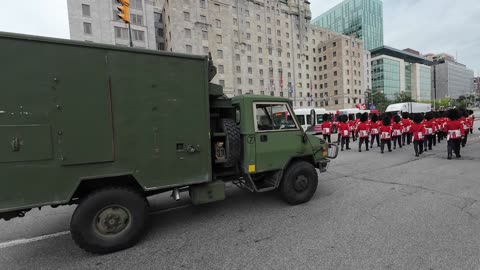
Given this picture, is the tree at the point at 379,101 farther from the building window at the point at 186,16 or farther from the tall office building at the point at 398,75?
the building window at the point at 186,16

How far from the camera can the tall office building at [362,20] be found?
9669 cm

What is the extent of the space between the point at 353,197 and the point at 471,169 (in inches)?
201

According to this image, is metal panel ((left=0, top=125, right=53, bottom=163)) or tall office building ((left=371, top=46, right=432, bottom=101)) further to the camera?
tall office building ((left=371, top=46, right=432, bottom=101))

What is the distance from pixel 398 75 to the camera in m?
87.2

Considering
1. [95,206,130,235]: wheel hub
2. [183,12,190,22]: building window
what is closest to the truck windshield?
[95,206,130,235]: wheel hub

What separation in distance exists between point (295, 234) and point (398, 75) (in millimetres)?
Answer: 106200

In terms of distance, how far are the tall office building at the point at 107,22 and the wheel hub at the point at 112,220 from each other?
41.8m

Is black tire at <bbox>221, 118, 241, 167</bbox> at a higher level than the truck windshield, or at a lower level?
lower

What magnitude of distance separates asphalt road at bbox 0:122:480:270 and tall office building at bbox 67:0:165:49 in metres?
41.4

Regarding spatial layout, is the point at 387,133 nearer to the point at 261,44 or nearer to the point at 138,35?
the point at 138,35

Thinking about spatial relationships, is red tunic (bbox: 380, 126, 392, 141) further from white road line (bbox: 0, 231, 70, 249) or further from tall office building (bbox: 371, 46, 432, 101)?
tall office building (bbox: 371, 46, 432, 101)

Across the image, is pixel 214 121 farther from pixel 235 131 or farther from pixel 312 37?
pixel 312 37

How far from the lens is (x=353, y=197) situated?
4953 mm

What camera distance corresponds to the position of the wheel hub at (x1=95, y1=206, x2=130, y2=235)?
3.15m
